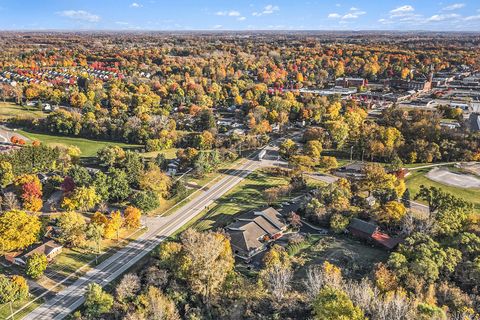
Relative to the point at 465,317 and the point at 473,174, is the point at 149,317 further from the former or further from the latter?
the point at 473,174

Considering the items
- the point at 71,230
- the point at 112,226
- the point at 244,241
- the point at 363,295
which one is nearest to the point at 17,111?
the point at 71,230

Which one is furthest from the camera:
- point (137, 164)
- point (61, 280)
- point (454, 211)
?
point (137, 164)

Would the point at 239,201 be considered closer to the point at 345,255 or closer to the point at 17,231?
the point at 345,255

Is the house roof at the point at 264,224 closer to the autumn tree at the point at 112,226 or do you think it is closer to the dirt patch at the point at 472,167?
the autumn tree at the point at 112,226

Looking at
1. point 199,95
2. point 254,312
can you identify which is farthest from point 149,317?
point 199,95

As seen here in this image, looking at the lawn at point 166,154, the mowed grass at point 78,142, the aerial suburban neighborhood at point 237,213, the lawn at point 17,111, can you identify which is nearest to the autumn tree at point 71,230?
the aerial suburban neighborhood at point 237,213
